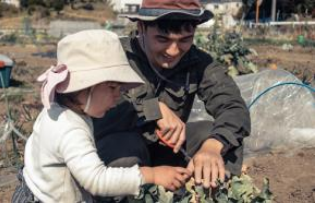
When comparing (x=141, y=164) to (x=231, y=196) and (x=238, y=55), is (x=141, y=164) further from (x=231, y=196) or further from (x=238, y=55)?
(x=238, y=55)

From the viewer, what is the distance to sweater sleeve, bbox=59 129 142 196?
1.66 meters

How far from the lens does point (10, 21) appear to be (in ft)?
106

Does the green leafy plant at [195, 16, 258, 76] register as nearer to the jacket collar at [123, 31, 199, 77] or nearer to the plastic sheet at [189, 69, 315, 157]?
the plastic sheet at [189, 69, 315, 157]

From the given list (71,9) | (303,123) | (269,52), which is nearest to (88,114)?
(303,123)

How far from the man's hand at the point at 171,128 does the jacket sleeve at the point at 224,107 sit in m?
0.11

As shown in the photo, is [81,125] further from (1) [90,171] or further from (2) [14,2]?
(2) [14,2]

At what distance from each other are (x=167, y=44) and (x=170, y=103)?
1.15ft

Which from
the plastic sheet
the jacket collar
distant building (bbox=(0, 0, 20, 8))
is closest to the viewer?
the jacket collar

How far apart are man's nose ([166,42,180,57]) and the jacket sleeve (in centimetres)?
28

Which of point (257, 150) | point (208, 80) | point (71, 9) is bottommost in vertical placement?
point (71, 9)

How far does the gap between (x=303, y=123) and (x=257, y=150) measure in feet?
1.47

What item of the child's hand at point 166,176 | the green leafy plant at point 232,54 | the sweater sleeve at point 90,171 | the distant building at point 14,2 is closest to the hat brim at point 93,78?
the sweater sleeve at point 90,171

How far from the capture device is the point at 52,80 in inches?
66.6

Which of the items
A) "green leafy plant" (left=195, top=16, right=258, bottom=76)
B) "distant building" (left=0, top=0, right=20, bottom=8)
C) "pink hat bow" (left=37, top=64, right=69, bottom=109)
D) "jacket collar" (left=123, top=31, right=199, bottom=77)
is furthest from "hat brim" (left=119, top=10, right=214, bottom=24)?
"distant building" (left=0, top=0, right=20, bottom=8)
